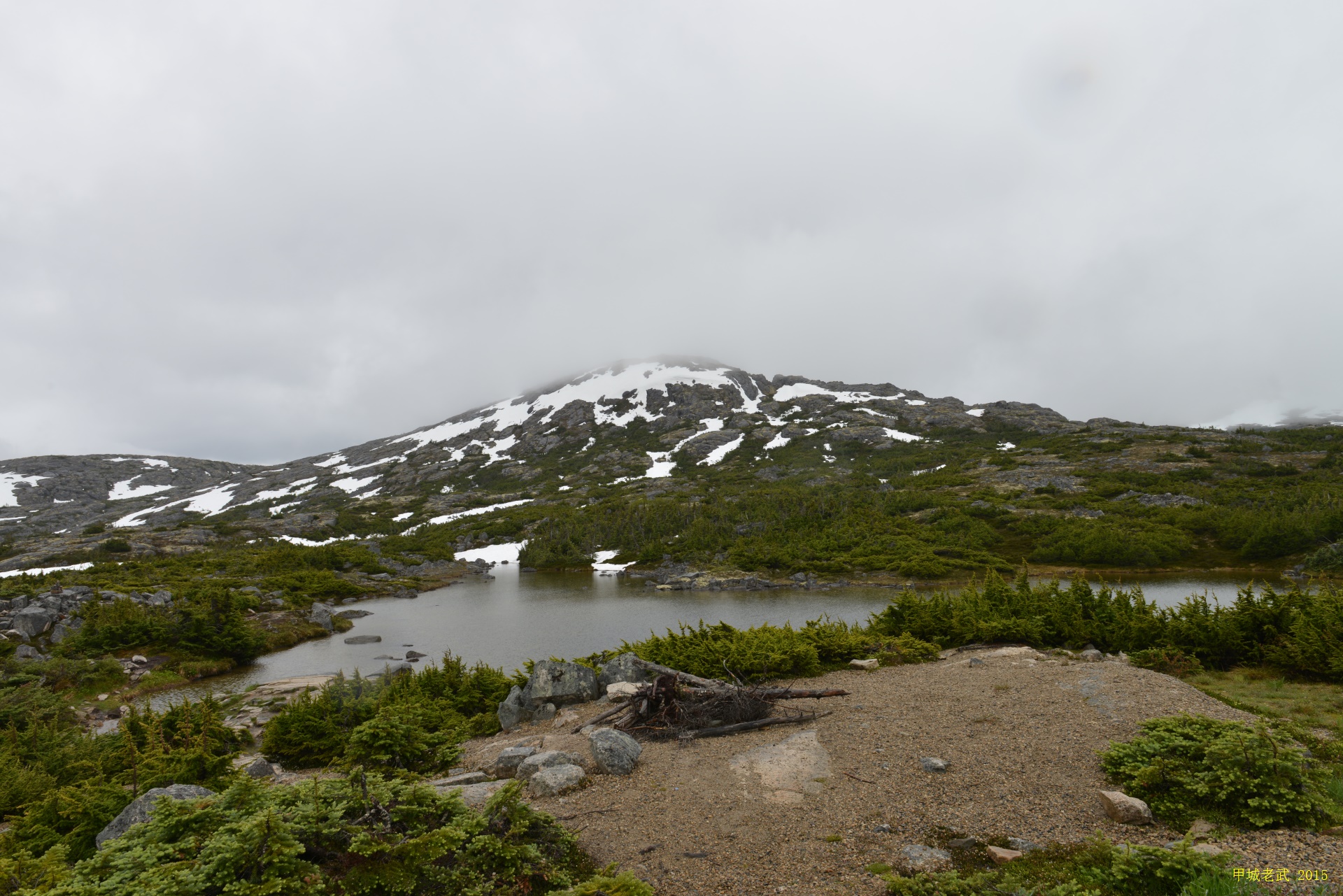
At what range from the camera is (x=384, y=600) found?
48.1 m

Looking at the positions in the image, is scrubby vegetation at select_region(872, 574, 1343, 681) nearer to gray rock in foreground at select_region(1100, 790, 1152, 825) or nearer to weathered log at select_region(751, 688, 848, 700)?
weathered log at select_region(751, 688, 848, 700)

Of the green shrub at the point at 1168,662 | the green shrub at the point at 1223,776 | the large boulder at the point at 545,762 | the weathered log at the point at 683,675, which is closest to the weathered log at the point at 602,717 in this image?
the weathered log at the point at 683,675

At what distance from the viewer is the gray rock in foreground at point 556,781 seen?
9016 millimetres

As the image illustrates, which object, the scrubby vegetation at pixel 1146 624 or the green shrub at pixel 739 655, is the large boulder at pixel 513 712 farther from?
the scrubby vegetation at pixel 1146 624

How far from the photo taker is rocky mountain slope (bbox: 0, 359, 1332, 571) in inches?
3610

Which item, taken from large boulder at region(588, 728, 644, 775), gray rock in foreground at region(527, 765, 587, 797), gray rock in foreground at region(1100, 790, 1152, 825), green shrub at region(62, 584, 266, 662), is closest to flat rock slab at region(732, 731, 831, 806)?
Result: large boulder at region(588, 728, 644, 775)

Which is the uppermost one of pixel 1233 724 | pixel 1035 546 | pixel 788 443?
pixel 788 443

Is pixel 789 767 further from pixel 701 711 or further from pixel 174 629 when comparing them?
pixel 174 629

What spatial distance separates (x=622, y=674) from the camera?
15352mm

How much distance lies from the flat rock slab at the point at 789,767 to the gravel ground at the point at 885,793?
0.18 ft

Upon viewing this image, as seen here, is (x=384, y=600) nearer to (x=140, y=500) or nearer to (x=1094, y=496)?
(x=1094, y=496)

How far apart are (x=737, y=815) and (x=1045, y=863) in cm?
363

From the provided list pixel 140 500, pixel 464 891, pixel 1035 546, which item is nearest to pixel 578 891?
pixel 464 891

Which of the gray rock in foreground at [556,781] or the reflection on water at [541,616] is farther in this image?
the reflection on water at [541,616]
